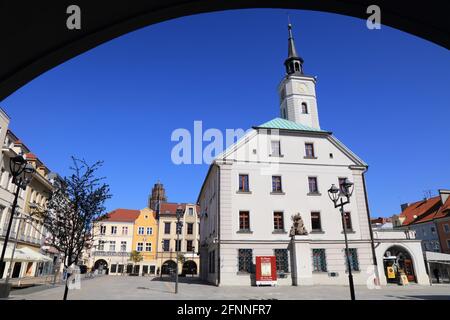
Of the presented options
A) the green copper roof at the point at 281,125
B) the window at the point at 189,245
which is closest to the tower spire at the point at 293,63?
the green copper roof at the point at 281,125

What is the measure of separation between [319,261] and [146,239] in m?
49.0

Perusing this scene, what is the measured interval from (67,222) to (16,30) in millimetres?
15736

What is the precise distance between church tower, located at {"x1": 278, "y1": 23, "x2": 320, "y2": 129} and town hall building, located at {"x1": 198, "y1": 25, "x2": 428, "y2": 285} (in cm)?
600

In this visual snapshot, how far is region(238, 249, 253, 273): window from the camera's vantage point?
27.9 m

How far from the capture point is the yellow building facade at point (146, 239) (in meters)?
66.6

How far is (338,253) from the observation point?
29031mm

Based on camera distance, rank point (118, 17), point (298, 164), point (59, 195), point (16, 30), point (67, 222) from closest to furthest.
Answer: point (16, 30), point (118, 17), point (67, 222), point (59, 195), point (298, 164)

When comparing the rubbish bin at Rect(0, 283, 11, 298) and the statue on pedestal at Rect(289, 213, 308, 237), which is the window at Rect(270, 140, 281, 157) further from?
the rubbish bin at Rect(0, 283, 11, 298)

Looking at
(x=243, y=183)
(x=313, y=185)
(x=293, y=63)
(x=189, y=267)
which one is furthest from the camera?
(x=189, y=267)

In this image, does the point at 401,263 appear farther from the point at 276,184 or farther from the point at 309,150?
the point at 276,184

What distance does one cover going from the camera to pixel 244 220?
29.4 m

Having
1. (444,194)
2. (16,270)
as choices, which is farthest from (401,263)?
(16,270)

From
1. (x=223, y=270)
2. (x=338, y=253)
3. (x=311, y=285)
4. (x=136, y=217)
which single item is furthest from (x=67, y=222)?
(x=136, y=217)
